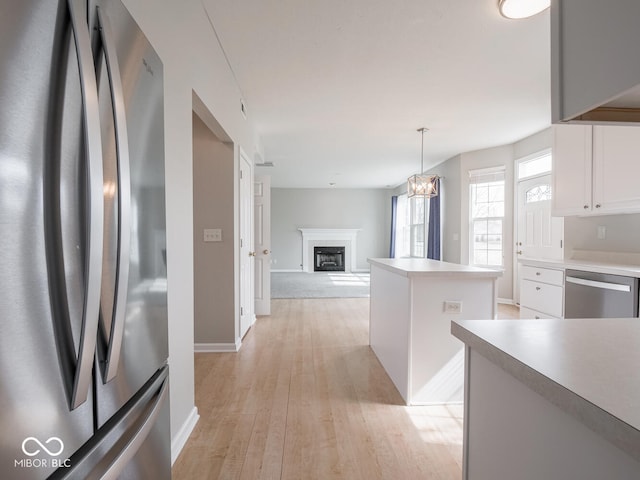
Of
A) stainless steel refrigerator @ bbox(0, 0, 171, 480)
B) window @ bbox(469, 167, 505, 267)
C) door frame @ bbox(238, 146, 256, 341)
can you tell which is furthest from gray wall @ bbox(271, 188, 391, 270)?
stainless steel refrigerator @ bbox(0, 0, 171, 480)

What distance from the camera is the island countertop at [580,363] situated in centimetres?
47

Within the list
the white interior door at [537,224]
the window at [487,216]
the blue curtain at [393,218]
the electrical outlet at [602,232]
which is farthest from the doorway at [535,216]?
the blue curtain at [393,218]

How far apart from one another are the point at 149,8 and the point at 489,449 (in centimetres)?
189

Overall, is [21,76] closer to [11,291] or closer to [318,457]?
[11,291]

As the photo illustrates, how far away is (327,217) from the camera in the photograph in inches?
418

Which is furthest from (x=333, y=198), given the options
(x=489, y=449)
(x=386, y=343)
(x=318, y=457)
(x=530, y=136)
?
(x=489, y=449)

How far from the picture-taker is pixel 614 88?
1.83 ft

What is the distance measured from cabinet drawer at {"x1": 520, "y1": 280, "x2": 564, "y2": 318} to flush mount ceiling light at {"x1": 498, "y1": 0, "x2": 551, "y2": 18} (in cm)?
224

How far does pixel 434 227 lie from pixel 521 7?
17.9 feet

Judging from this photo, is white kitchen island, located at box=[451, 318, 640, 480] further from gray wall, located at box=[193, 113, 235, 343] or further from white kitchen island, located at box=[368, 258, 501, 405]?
gray wall, located at box=[193, 113, 235, 343]

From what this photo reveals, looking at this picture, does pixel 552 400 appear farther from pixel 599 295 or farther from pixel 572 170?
pixel 572 170

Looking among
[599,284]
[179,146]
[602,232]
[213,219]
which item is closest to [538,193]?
[602,232]

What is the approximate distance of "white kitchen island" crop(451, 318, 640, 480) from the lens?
49cm

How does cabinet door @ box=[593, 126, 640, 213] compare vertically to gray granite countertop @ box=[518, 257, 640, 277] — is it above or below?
above
